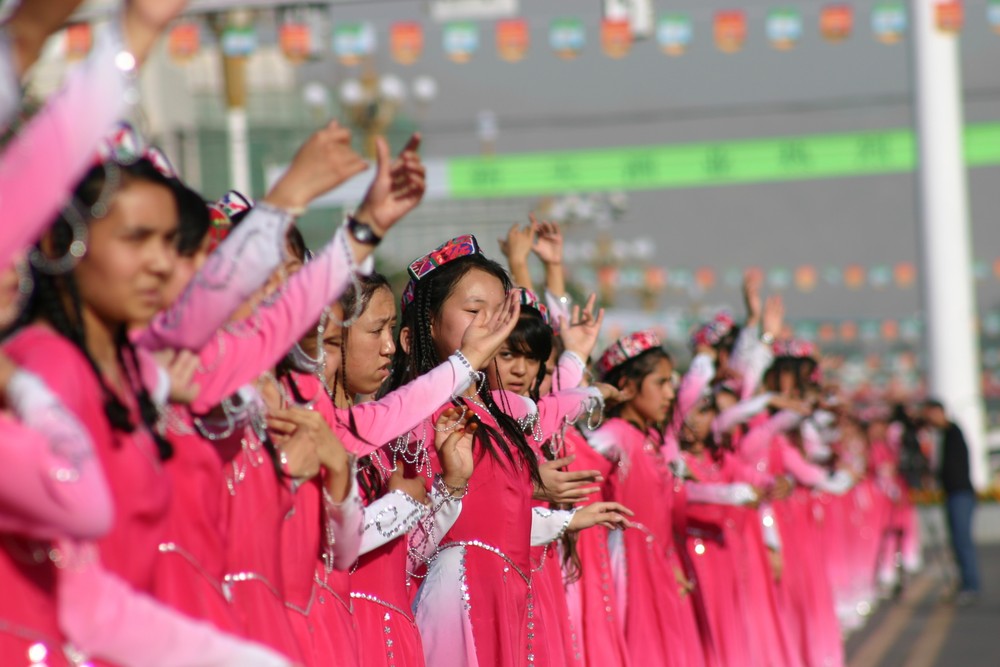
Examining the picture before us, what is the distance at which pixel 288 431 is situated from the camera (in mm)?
3688

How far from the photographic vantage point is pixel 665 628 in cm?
702

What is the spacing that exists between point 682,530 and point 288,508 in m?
4.65

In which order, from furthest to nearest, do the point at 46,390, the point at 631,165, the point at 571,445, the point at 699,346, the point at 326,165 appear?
1. the point at 631,165
2. the point at 699,346
3. the point at 571,445
4. the point at 326,165
5. the point at 46,390

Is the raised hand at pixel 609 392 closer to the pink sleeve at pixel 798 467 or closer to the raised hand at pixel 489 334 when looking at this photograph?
the raised hand at pixel 489 334

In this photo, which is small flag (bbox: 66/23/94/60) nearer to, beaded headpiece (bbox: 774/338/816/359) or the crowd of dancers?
beaded headpiece (bbox: 774/338/816/359)

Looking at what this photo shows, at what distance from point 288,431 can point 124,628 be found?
1010mm

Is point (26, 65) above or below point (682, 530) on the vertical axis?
above

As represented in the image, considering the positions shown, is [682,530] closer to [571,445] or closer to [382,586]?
[571,445]

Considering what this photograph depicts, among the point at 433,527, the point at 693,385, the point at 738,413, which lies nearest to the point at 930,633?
the point at 738,413

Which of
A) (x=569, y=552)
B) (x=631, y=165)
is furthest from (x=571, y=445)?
(x=631, y=165)

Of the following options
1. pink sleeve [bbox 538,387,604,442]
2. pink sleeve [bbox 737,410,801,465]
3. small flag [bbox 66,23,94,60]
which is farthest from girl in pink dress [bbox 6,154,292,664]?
small flag [bbox 66,23,94,60]

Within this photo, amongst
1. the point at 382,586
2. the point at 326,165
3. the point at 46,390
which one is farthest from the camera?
the point at 382,586

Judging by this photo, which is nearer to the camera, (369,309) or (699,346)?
(369,309)

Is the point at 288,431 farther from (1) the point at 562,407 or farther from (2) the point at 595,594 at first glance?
(2) the point at 595,594
